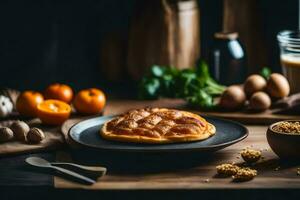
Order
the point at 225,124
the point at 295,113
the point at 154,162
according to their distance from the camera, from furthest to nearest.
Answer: the point at 295,113 → the point at 225,124 → the point at 154,162

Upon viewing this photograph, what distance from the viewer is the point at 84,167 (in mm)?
1871

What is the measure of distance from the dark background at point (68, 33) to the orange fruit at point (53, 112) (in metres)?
0.48

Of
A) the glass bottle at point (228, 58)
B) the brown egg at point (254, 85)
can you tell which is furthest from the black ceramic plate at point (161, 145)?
Answer: the glass bottle at point (228, 58)

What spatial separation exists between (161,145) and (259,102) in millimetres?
573

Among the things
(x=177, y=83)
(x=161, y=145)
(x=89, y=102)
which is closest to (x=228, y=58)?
(x=177, y=83)

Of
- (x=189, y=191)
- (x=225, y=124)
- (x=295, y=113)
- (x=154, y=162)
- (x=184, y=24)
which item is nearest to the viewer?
(x=189, y=191)

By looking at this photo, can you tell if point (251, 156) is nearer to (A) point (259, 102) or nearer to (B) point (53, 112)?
(A) point (259, 102)

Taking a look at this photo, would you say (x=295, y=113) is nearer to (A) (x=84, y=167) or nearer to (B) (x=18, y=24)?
(A) (x=84, y=167)

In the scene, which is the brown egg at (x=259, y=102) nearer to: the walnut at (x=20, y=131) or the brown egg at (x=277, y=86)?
the brown egg at (x=277, y=86)

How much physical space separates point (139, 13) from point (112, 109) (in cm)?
44

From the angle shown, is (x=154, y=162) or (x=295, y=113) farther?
(x=295, y=113)

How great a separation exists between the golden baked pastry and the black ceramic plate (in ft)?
0.05

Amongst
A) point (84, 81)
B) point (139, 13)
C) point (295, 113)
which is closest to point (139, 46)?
point (139, 13)

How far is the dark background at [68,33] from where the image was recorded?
289 cm
